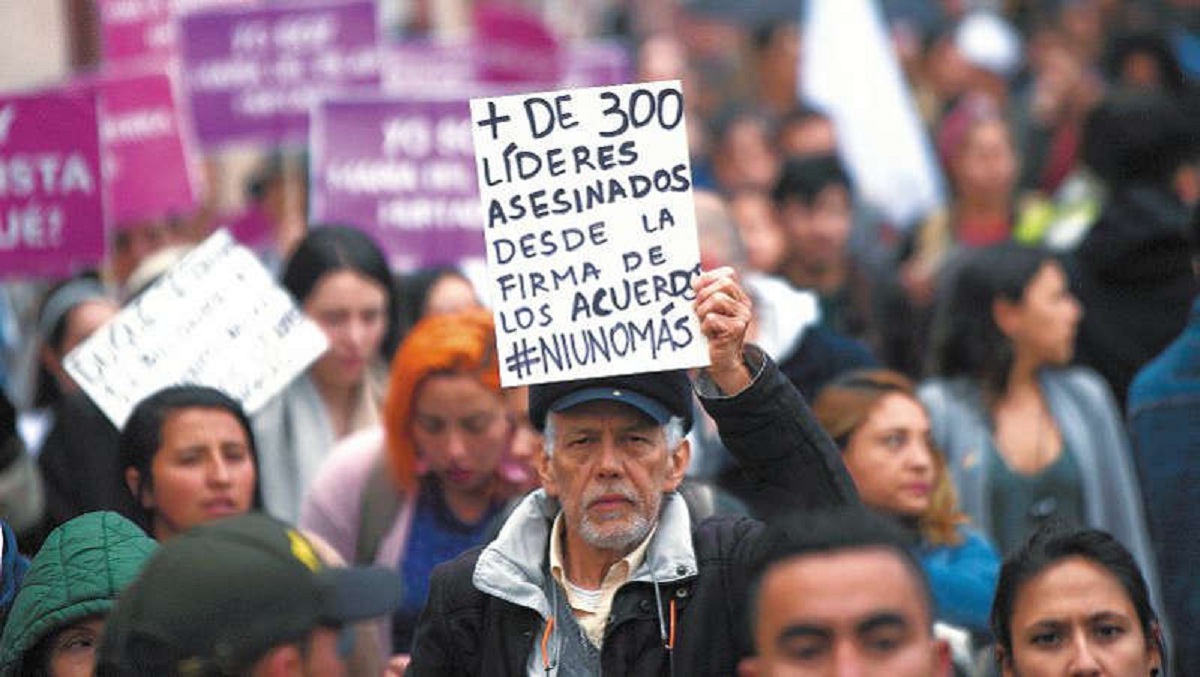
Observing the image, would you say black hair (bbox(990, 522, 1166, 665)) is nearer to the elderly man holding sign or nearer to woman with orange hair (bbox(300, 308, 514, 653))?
the elderly man holding sign

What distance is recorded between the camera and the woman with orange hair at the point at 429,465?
Result: 6766mm

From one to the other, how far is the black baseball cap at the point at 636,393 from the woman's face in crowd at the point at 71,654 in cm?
103

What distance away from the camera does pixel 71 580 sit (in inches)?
199

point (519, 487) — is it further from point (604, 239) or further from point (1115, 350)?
point (1115, 350)

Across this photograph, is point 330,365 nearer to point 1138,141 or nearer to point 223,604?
point 1138,141

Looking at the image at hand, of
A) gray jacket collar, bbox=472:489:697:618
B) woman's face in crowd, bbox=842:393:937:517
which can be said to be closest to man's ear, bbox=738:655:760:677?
gray jacket collar, bbox=472:489:697:618

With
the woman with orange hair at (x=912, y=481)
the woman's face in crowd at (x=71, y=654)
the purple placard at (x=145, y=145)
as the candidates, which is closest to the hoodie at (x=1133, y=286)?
the woman with orange hair at (x=912, y=481)

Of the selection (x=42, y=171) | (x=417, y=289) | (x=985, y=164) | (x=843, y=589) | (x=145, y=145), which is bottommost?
(x=843, y=589)

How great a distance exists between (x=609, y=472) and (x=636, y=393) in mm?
208

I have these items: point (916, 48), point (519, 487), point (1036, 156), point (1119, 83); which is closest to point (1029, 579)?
point (519, 487)

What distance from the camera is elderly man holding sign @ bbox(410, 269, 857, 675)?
→ 15.8 ft

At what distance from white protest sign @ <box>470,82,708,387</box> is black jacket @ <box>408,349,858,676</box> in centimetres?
33

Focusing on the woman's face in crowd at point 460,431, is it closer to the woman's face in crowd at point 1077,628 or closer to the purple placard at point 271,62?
the woman's face in crowd at point 1077,628

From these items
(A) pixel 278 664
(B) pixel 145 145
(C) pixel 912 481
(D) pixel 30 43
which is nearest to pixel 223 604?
(A) pixel 278 664
